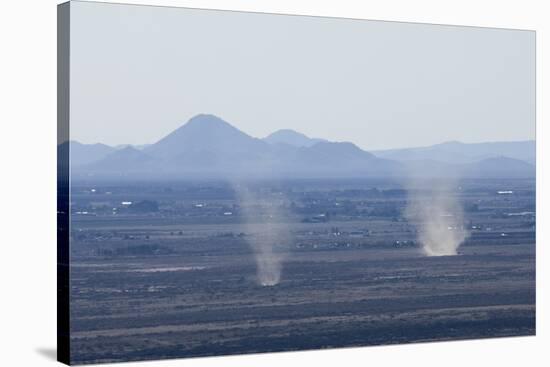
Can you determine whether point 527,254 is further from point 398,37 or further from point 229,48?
point 229,48

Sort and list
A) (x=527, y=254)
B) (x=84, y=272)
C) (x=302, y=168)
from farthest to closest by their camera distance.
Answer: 1. (x=527, y=254)
2. (x=302, y=168)
3. (x=84, y=272)

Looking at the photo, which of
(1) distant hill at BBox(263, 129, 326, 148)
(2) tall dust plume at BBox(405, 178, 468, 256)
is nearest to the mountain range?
(1) distant hill at BBox(263, 129, 326, 148)

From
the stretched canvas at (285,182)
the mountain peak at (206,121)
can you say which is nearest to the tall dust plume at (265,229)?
the stretched canvas at (285,182)

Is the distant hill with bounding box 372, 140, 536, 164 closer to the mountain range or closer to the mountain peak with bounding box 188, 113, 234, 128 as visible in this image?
the mountain range

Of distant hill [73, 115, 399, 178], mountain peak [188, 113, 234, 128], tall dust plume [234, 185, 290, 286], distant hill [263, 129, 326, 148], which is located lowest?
tall dust plume [234, 185, 290, 286]

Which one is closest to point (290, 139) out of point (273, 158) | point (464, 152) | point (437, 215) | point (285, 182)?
point (273, 158)

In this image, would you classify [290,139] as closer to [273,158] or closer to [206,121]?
[273,158]

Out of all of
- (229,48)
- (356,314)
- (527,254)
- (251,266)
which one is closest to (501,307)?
(527,254)
